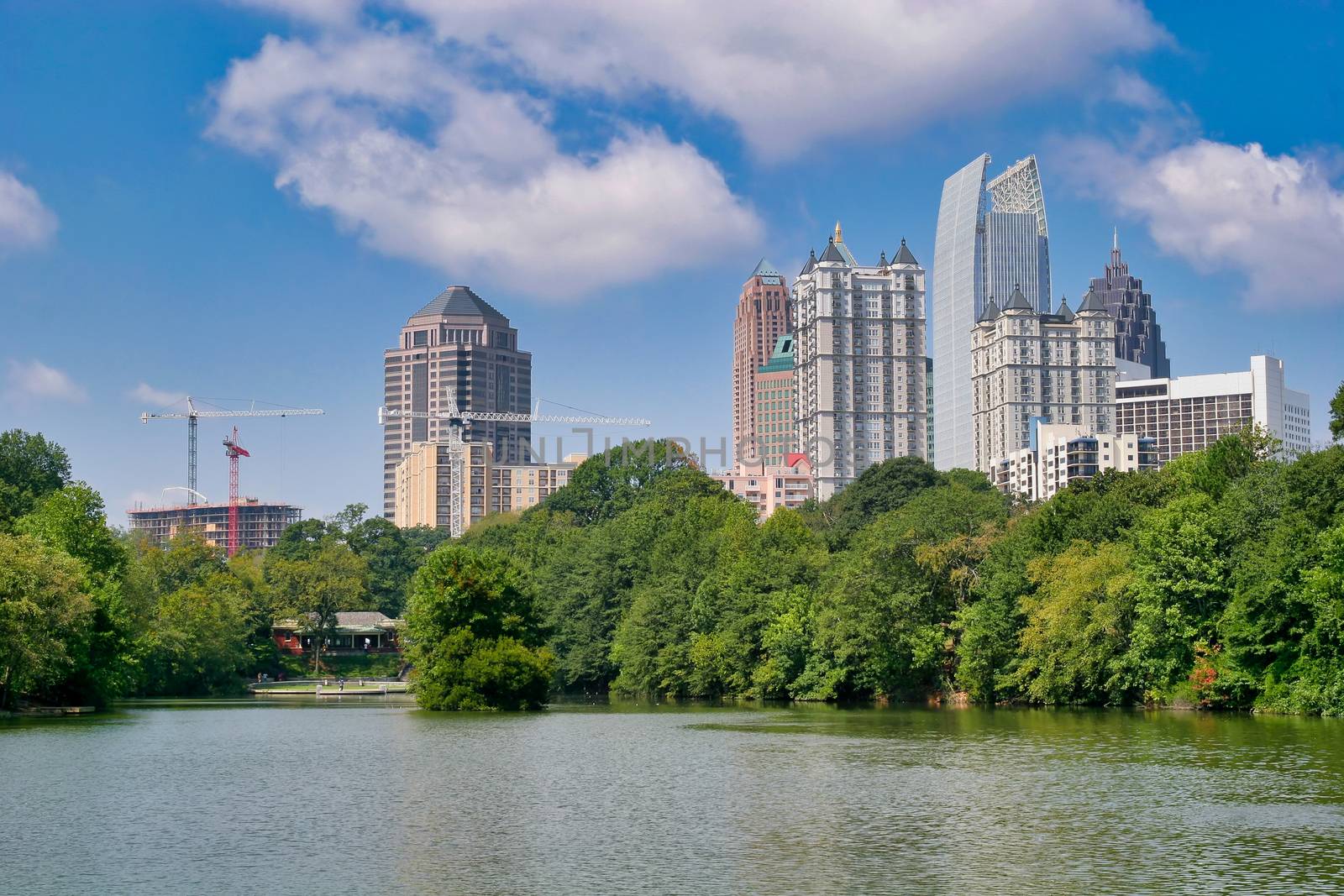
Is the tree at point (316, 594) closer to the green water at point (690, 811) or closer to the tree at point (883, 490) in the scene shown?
the tree at point (883, 490)

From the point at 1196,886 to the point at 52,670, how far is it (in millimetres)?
63552

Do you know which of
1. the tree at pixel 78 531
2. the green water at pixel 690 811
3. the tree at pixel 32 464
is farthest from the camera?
the tree at pixel 32 464

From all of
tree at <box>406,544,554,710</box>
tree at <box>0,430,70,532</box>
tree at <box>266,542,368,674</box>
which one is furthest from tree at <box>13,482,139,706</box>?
tree at <box>266,542,368,674</box>

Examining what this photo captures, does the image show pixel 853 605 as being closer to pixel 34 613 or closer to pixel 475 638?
pixel 475 638

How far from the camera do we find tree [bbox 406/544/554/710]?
81.1 m

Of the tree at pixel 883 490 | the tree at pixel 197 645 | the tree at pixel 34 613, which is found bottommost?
the tree at pixel 197 645

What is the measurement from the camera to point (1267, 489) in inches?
2719

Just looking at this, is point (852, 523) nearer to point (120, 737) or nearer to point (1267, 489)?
point (1267, 489)

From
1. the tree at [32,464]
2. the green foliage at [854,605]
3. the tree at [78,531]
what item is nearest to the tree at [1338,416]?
the green foliage at [854,605]

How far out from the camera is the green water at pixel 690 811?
1045 inches

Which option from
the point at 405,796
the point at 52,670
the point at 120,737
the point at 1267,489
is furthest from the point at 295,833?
the point at 1267,489


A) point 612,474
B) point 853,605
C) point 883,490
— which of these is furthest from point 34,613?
point 612,474

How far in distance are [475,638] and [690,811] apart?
158 feet

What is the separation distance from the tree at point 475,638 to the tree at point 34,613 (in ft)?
61.1
